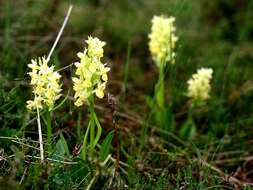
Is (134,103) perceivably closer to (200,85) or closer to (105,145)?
(200,85)

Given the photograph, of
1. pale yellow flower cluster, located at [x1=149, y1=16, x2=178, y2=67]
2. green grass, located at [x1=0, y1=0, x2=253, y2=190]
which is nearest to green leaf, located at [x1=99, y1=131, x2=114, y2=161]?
green grass, located at [x1=0, y1=0, x2=253, y2=190]

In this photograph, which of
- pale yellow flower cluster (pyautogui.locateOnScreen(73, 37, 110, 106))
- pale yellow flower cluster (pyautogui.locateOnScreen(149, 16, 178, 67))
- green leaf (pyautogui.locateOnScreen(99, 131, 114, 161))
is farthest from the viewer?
pale yellow flower cluster (pyautogui.locateOnScreen(149, 16, 178, 67))

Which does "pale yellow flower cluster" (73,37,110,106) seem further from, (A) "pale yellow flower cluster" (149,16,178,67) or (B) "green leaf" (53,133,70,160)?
(A) "pale yellow flower cluster" (149,16,178,67)

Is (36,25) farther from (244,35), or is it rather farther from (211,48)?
(244,35)

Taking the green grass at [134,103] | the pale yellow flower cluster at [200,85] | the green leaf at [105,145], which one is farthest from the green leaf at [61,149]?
the pale yellow flower cluster at [200,85]

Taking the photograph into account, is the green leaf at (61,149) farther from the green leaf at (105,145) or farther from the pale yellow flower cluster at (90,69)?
the pale yellow flower cluster at (90,69)

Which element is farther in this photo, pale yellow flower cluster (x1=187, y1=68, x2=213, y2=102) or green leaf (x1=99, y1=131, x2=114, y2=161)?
pale yellow flower cluster (x1=187, y1=68, x2=213, y2=102)

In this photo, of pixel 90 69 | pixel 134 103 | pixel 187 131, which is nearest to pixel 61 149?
pixel 90 69
